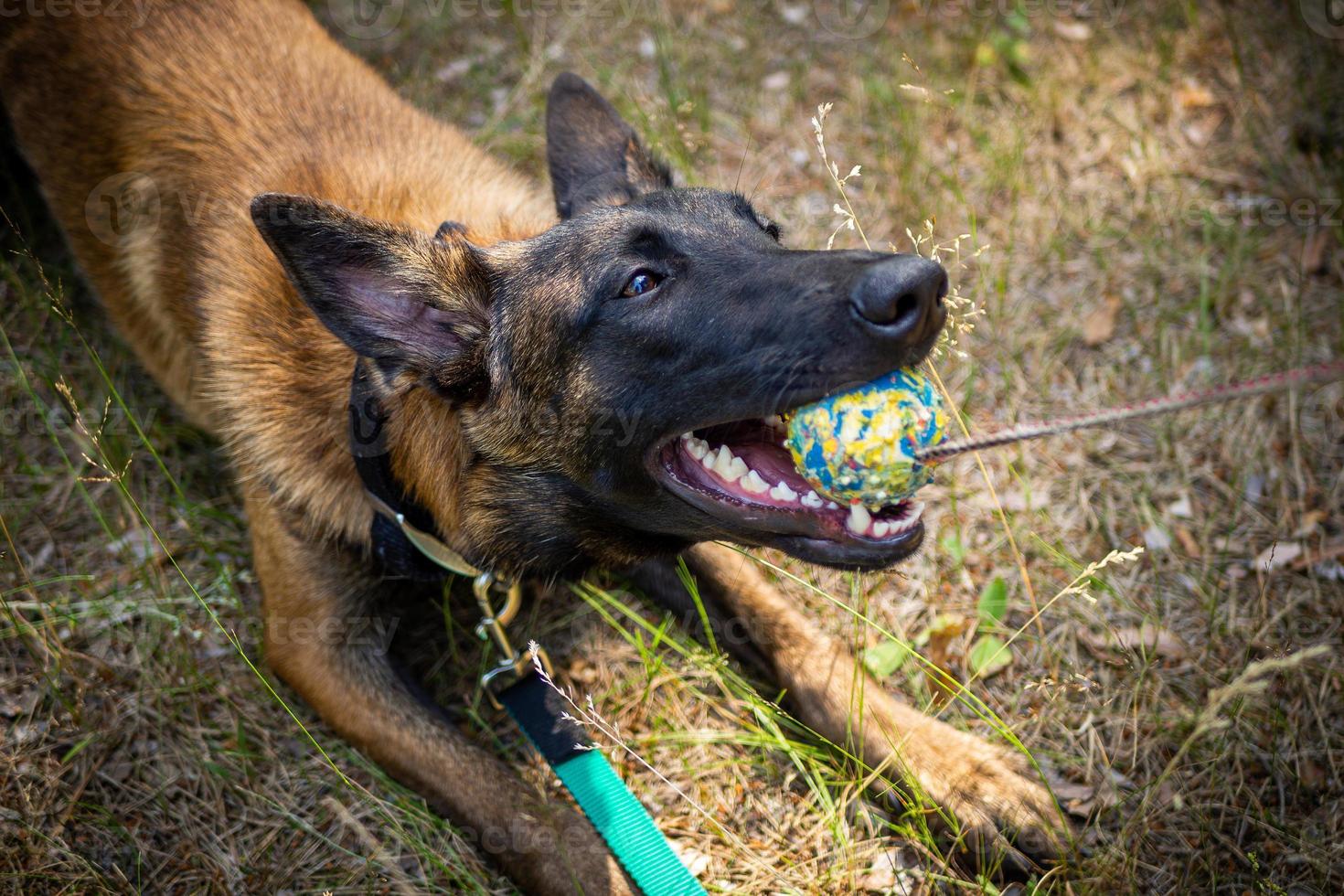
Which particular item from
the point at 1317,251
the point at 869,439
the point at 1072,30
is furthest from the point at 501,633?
the point at 1072,30

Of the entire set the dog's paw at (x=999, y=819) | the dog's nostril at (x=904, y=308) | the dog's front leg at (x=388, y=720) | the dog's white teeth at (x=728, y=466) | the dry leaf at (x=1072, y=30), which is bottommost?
the dog's paw at (x=999, y=819)

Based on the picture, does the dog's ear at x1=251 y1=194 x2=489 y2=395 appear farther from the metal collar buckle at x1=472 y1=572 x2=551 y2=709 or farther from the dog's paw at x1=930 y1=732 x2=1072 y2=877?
the dog's paw at x1=930 y1=732 x2=1072 y2=877

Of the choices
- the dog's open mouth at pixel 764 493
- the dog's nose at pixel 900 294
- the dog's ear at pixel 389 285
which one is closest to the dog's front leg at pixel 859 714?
the dog's open mouth at pixel 764 493

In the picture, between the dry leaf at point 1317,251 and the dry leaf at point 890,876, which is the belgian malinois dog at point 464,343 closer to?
the dry leaf at point 890,876

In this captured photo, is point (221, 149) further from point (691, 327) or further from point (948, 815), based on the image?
point (948, 815)

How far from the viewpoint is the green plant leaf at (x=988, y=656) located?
10.9ft

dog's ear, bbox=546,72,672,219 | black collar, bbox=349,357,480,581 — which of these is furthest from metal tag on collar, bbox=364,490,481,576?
dog's ear, bbox=546,72,672,219

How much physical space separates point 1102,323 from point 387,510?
328cm

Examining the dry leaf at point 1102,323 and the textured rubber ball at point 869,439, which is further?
the dry leaf at point 1102,323

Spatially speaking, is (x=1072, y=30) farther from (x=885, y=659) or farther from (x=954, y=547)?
(x=885, y=659)

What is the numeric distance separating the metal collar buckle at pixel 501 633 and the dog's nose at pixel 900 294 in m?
1.54

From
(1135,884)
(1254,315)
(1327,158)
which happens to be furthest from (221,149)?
(1327,158)

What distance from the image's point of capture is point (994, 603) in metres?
3.48

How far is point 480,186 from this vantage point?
3.67 m
